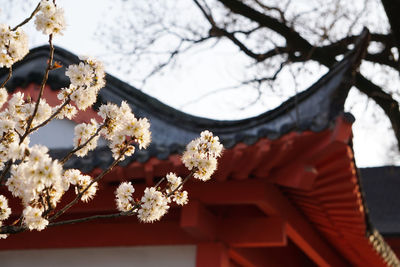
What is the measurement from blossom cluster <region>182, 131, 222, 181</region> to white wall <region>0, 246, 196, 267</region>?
158 centimetres

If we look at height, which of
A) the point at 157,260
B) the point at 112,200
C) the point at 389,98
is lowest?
the point at 157,260

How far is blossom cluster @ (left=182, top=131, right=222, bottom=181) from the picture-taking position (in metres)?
2.87

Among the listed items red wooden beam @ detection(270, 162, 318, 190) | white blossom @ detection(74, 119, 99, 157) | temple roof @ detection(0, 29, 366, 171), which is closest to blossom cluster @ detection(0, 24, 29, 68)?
white blossom @ detection(74, 119, 99, 157)

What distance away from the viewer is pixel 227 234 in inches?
173

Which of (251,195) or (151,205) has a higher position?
(251,195)

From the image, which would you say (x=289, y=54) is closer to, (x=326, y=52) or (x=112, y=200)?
(x=326, y=52)

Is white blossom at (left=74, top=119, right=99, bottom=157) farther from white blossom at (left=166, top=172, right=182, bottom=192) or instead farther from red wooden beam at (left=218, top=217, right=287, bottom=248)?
red wooden beam at (left=218, top=217, right=287, bottom=248)

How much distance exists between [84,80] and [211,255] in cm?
192

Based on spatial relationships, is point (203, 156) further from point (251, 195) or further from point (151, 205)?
point (251, 195)

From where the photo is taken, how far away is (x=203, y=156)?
288 centimetres

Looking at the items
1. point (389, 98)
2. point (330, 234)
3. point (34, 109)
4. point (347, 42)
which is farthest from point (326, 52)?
point (34, 109)

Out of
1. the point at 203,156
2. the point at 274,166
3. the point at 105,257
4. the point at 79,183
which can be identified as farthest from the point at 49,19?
the point at 105,257

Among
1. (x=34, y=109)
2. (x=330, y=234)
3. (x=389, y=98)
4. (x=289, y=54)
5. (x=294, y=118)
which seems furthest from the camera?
(x=289, y=54)

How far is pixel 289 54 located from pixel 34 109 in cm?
755
